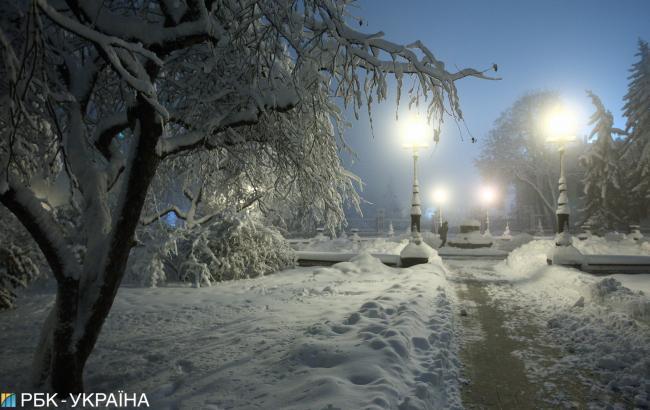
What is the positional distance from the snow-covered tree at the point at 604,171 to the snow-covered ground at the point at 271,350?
25032 millimetres

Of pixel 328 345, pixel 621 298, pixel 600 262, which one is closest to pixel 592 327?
pixel 621 298

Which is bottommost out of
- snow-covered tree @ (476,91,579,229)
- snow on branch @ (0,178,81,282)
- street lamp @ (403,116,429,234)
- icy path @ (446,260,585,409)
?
icy path @ (446,260,585,409)

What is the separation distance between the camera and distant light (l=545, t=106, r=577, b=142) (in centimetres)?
1165

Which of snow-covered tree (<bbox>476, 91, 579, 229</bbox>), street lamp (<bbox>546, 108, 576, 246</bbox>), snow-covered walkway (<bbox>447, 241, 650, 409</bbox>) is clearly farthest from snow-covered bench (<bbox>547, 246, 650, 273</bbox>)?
snow-covered tree (<bbox>476, 91, 579, 229</bbox>)

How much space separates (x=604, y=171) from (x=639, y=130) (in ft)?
11.0

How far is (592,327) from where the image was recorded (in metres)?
5.35

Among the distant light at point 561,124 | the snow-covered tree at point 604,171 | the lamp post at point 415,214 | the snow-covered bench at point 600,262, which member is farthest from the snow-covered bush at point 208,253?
the snow-covered tree at point 604,171

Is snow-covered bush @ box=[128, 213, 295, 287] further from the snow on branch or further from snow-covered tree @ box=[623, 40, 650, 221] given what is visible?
snow-covered tree @ box=[623, 40, 650, 221]

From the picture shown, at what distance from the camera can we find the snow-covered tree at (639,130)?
74.4 ft

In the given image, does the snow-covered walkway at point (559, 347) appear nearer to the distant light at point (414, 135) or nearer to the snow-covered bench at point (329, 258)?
the snow-covered bench at point (329, 258)

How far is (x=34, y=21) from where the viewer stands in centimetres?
199

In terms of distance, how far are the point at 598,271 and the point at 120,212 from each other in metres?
13.9

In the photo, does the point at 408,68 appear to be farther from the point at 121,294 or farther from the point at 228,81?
the point at 121,294

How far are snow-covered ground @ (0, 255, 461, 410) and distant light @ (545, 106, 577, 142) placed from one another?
7844 mm
